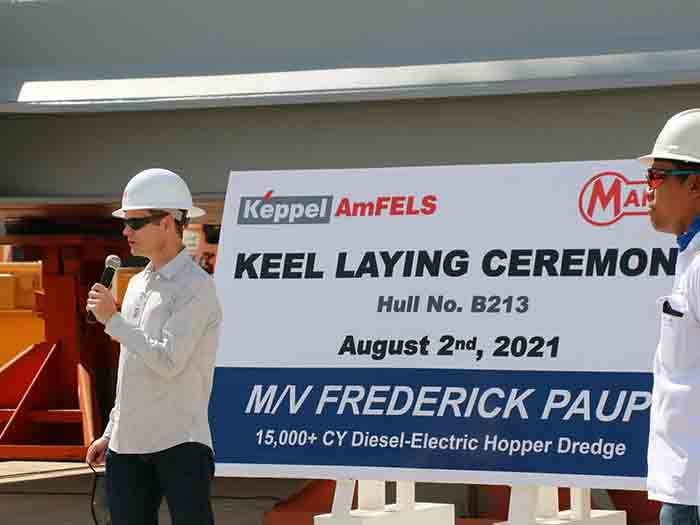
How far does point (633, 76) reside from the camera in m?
8.41

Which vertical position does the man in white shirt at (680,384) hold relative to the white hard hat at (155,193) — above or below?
below

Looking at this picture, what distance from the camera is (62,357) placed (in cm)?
1291

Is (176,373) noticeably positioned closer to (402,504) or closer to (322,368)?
(322,368)

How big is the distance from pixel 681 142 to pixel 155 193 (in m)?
1.98

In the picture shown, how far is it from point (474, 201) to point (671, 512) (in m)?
3.13

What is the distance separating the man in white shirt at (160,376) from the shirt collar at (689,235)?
1835mm

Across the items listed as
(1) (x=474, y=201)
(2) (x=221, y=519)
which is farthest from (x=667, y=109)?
(2) (x=221, y=519)

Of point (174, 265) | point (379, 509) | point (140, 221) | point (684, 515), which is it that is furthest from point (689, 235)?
point (379, 509)

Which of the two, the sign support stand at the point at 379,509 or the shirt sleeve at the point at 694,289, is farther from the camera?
the sign support stand at the point at 379,509

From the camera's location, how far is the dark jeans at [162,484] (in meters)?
5.01

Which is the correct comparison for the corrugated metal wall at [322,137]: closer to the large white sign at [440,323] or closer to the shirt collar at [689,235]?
the large white sign at [440,323]

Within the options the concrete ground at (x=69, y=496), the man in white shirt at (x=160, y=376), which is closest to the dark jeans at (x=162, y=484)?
the man in white shirt at (x=160, y=376)

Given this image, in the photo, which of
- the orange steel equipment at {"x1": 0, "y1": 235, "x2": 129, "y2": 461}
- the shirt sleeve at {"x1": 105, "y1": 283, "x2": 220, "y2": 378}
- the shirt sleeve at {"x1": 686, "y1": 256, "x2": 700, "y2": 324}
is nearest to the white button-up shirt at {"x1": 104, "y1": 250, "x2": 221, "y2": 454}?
the shirt sleeve at {"x1": 105, "y1": 283, "x2": 220, "y2": 378}

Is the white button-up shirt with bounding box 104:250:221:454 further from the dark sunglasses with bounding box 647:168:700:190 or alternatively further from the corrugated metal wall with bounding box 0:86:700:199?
the corrugated metal wall with bounding box 0:86:700:199
